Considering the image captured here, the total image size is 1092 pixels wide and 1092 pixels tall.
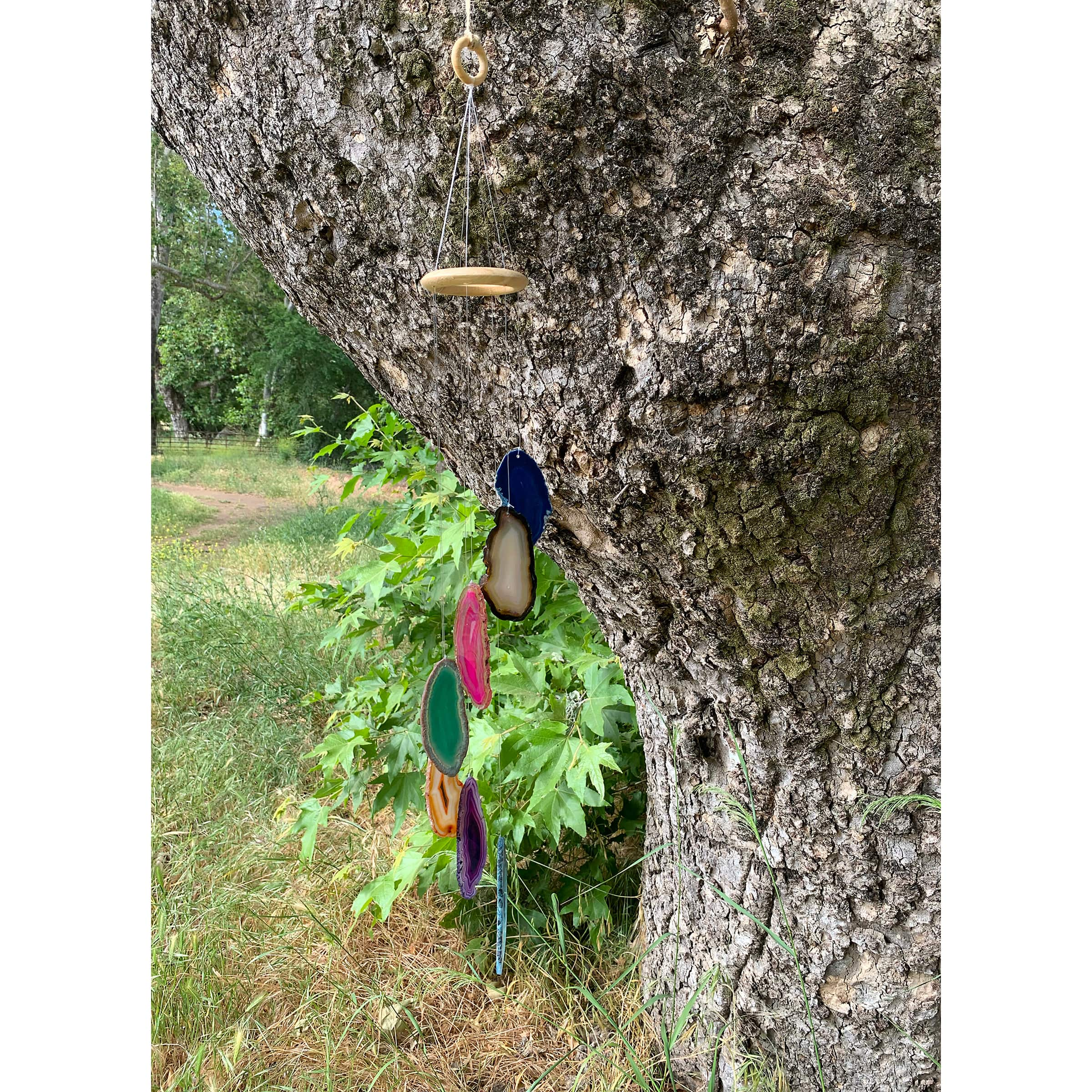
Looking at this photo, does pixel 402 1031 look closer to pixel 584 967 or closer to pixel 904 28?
pixel 584 967

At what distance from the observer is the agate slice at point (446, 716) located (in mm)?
923

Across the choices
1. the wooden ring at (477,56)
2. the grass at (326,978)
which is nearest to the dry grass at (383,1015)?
the grass at (326,978)

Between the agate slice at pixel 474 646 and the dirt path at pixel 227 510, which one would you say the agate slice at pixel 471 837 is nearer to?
the agate slice at pixel 474 646

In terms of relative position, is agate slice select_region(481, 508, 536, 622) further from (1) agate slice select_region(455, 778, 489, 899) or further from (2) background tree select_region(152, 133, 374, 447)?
(2) background tree select_region(152, 133, 374, 447)

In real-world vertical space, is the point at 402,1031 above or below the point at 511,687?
below

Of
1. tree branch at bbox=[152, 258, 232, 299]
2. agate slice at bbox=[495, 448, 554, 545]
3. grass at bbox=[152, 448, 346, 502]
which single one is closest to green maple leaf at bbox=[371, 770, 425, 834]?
agate slice at bbox=[495, 448, 554, 545]

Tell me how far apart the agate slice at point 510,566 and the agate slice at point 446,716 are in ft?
0.32

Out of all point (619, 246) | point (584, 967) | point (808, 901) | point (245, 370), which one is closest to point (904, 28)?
point (619, 246)

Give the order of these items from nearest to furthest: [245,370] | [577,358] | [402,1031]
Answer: [577,358], [402,1031], [245,370]

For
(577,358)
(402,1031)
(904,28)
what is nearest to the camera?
(904,28)

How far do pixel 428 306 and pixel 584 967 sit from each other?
1.19 m

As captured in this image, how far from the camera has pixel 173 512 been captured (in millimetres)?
4406

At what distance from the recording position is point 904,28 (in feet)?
2.55
